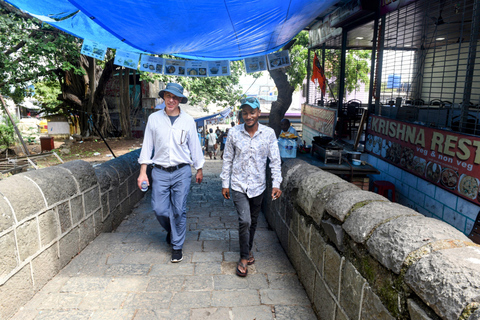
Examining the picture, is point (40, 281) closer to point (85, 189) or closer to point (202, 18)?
point (85, 189)

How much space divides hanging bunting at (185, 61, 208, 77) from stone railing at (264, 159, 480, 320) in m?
4.90

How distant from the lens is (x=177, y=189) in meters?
3.67

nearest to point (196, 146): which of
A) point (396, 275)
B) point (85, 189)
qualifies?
point (85, 189)

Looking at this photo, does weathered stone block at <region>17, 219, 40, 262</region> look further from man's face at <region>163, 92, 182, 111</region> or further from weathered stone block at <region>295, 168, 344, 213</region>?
weathered stone block at <region>295, 168, 344, 213</region>

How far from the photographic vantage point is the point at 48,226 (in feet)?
10.0

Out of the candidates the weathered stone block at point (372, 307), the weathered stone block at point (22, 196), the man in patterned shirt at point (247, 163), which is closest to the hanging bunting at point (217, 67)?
the man in patterned shirt at point (247, 163)

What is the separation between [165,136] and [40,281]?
5.79 ft

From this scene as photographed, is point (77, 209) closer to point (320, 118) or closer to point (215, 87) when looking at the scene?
point (320, 118)

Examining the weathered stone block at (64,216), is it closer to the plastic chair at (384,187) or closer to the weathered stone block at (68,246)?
the weathered stone block at (68,246)

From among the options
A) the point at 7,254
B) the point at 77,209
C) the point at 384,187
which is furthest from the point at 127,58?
the point at 384,187

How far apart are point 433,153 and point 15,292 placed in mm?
5502

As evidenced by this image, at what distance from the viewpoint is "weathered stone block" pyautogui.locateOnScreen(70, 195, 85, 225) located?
11.6ft

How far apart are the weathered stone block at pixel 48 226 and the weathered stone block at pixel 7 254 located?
0.39 metres

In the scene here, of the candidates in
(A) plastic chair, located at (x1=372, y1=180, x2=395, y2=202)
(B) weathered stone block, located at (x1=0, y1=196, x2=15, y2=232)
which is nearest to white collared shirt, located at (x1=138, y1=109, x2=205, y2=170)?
(B) weathered stone block, located at (x1=0, y1=196, x2=15, y2=232)
